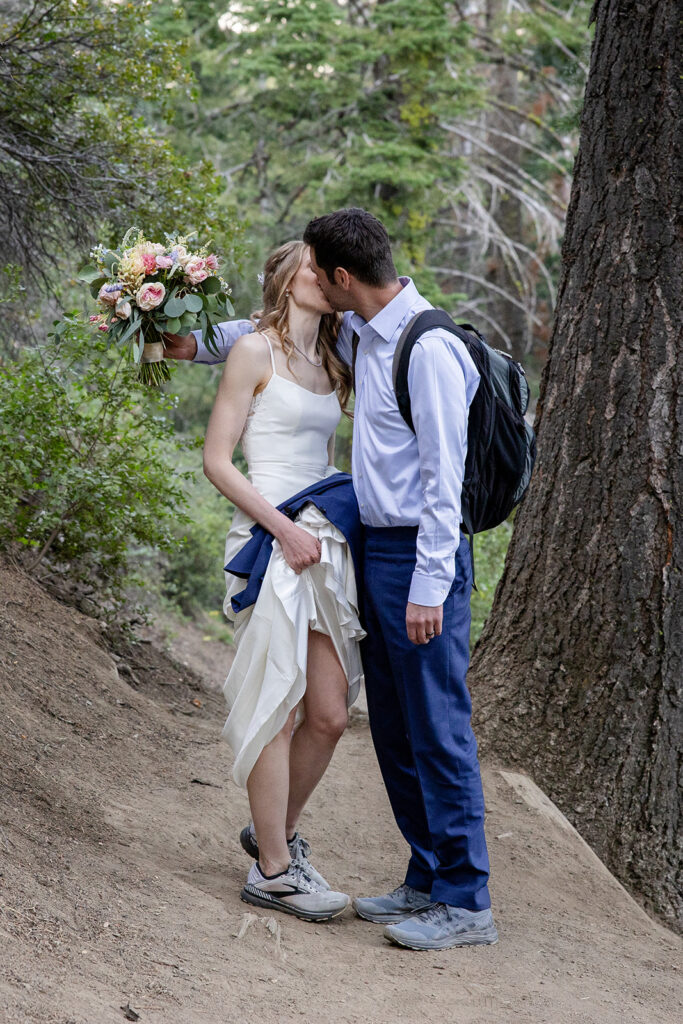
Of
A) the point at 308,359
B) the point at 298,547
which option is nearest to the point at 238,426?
the point at 308,359

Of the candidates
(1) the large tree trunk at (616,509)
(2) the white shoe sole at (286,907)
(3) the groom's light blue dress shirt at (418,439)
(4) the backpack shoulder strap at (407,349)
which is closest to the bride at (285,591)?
(2) the white shoe sole at (286,907)

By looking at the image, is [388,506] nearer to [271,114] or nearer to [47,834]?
[47,834]

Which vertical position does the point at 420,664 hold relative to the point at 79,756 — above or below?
above

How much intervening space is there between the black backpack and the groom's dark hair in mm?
212

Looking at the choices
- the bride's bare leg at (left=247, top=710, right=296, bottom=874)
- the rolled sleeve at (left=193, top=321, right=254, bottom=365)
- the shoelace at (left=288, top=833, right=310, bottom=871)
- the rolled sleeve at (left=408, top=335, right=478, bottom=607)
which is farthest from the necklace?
the shoelace at (left=288, top=833, right=310, bottom=871)

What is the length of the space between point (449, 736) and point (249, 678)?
0.73 meters

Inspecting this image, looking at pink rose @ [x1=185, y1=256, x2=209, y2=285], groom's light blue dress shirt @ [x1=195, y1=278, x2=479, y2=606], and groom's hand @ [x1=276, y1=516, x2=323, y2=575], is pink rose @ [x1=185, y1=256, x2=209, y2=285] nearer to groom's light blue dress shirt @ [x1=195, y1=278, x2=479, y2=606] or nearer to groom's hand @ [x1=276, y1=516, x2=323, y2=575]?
groom's light blue dress shirt @ [x1=195, y1=278, x2=479, y2=606]

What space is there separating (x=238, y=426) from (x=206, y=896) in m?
1.65

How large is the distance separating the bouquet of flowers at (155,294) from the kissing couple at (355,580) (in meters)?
0.18

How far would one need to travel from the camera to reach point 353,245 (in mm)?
3270

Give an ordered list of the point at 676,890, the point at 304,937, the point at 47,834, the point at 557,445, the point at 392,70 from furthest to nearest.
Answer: the point at 392,70 → the point at 557,445 → the point at 676,890 → the point at 47,834 → the point at 304,937

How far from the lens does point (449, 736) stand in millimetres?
3414

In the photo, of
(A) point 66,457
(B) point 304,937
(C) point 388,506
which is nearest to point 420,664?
(C) point 388,506

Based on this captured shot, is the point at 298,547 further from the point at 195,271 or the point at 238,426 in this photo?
the point at 195,271
